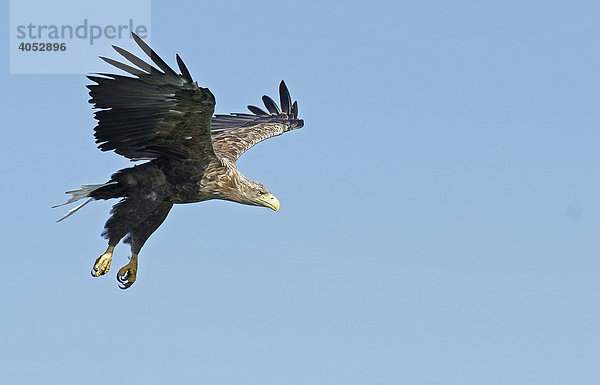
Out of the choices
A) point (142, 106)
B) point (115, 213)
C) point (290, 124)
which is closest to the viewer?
point (142, 106)

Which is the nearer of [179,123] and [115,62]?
[115,62]

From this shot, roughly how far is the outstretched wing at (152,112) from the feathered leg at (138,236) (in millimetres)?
816

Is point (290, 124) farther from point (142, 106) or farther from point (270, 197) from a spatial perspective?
point (142, 106)

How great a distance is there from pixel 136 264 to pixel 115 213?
1.07m

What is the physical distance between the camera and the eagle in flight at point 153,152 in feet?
35.9

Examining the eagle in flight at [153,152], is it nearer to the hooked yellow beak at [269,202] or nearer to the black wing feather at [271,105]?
the hooked yellow beak at [269,202]

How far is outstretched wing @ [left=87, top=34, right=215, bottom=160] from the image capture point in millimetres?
10773

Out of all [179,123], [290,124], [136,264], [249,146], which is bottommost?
[136,264]

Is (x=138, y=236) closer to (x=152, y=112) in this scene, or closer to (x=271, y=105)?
(x=152, y=112)

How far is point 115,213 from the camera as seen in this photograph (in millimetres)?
12000

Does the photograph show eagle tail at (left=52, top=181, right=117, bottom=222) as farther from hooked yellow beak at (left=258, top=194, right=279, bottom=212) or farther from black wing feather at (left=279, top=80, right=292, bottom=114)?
black wing feather at (left=279, top=80, right=292, bottom=114)

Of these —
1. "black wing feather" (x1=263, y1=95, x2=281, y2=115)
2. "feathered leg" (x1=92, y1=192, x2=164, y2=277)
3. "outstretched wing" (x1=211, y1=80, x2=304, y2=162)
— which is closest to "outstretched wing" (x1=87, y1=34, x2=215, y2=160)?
"feathered leg" (x1=92, y1=192, x2=164, y2=277)

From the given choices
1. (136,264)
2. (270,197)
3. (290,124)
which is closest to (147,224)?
(136,264)

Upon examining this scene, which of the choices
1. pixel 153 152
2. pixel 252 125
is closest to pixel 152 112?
pixel 153 152
